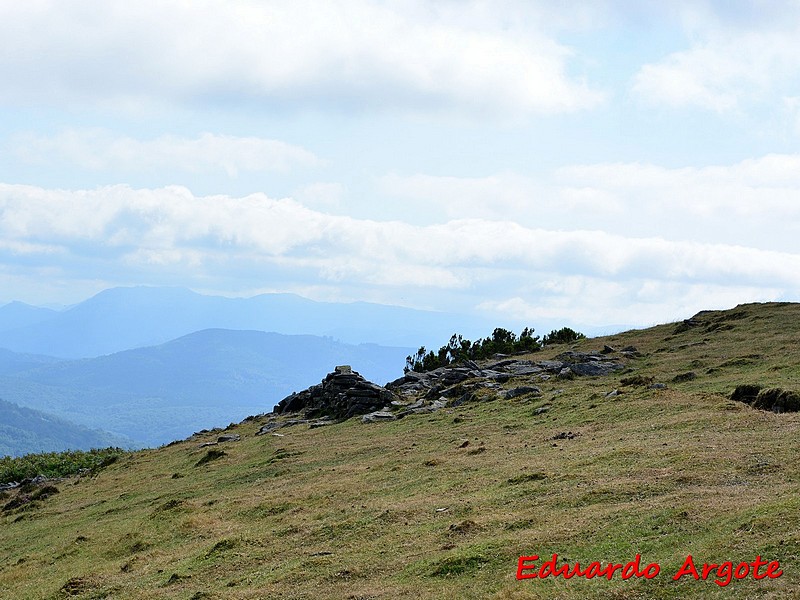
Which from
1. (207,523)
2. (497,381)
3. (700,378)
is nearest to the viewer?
(207,523)

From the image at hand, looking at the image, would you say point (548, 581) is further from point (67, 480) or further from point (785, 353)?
point (67, 480)

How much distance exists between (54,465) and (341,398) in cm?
2923

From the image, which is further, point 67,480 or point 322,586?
point 67,480

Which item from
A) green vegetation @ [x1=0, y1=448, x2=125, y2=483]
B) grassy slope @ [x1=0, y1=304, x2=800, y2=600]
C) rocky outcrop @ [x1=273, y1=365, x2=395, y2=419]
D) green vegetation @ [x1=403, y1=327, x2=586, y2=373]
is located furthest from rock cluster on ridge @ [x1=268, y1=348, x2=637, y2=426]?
green vegetation @ [x1=0, y1=448, x2=125, y2=483]

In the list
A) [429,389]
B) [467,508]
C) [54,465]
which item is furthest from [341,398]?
[467,508]

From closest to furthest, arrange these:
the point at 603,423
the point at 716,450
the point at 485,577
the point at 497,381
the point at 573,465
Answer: the point at 485,577 → the point at 716,450 → the point at 573,465 → the point at 603,423 → the point at 497,381

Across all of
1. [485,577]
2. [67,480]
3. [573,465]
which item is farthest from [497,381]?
[485,577]

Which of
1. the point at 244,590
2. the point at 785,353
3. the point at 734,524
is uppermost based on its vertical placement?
the point at 785,353

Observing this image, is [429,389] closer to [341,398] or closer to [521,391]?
[341,398]

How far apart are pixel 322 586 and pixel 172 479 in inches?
1123

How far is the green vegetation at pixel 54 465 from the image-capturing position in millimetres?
63000

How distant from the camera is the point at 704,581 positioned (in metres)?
14.3

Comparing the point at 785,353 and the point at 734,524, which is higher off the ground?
the point at 785,353

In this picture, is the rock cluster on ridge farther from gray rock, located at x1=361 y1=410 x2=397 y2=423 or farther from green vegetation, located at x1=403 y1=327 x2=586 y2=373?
green vegetation, located at x1=403 y1=327 x2=586 y2=373
